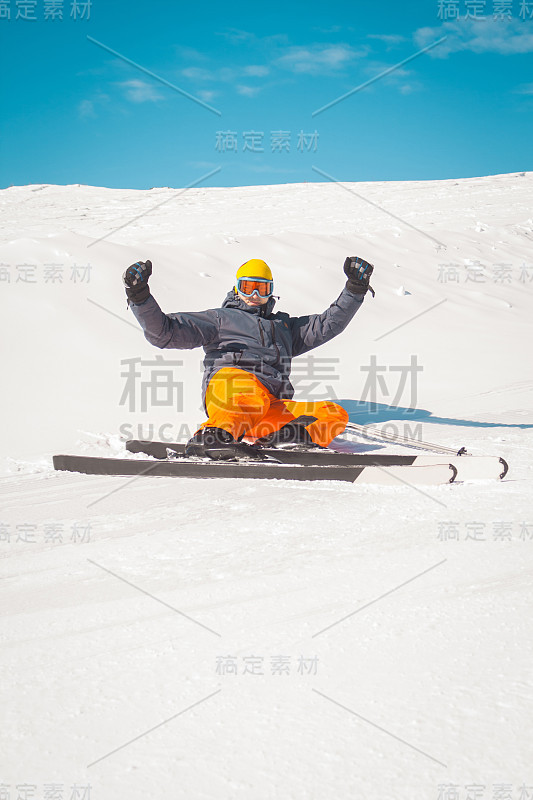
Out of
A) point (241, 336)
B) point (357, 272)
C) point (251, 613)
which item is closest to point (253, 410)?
point (241, 336)

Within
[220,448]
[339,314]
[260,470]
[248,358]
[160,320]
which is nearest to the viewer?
[260,470]

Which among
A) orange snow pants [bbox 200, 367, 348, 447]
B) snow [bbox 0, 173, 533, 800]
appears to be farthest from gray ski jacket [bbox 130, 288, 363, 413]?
snow [bbox 0, 173, 533, 800]

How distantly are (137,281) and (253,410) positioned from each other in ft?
3.76

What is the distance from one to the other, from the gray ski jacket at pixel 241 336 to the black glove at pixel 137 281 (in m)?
0.20

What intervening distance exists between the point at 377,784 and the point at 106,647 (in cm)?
90

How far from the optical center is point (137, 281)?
4.26 metres

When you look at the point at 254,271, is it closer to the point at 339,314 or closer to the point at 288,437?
the point at 339,314

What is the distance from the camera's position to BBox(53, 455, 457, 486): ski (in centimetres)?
365

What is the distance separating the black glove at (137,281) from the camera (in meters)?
4.23

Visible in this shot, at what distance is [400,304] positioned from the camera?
1049 centimetres

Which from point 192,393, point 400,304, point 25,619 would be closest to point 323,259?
point 400,304

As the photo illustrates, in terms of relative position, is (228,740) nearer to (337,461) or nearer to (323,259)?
(337,461)

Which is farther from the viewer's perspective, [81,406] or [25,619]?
[81,406]

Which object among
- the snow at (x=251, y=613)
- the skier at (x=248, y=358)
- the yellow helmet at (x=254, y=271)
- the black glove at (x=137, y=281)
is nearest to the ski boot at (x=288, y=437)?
the skier at (x=248, y=358)
